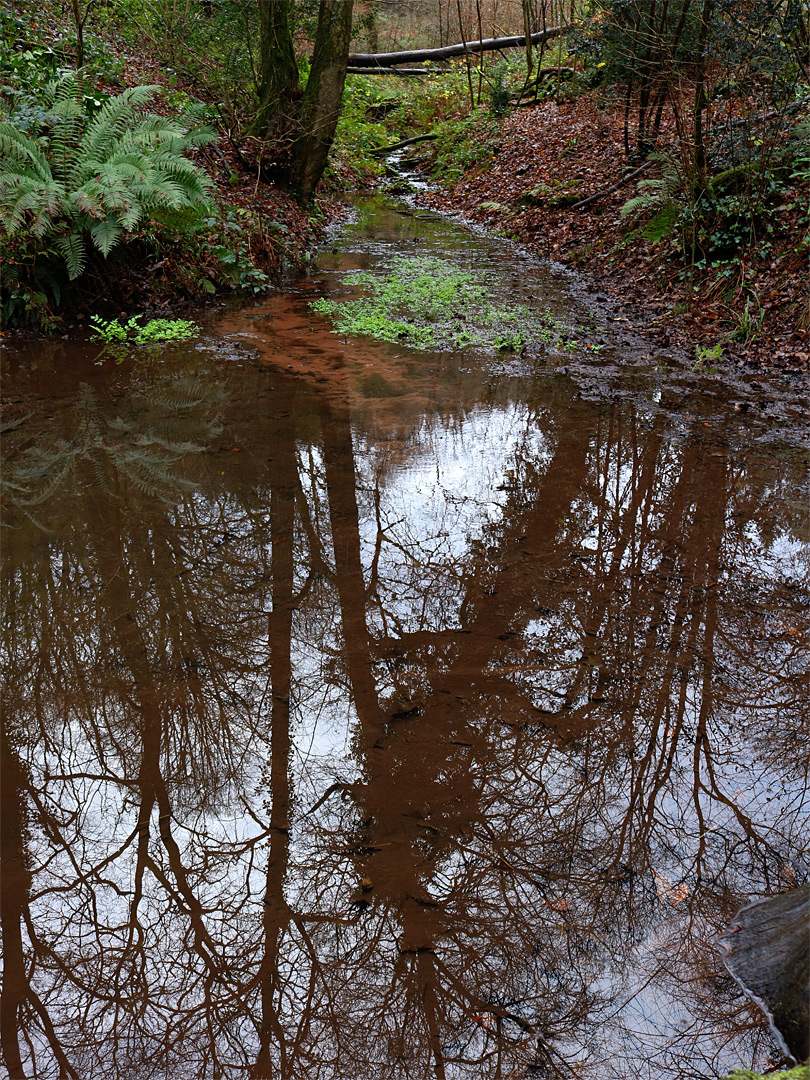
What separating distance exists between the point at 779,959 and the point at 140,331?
7.91 meters

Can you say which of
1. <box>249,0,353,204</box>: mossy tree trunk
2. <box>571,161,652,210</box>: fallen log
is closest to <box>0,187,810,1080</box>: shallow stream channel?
<box>571,161,652,210</box>: fallen log

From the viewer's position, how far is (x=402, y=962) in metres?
2.30

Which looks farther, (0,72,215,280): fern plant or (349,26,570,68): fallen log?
(349,26,570,68): fallen log

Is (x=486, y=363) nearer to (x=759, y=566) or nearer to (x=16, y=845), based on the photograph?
(x=759, y=566)

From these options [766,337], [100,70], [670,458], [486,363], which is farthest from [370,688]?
[100,70]

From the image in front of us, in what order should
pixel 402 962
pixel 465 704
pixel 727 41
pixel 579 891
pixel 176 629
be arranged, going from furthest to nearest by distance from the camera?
1. pixel 727 41
2. pixel 176 629
3. pixel 465 704
4. pixel 579 891
5. pixel 402 962

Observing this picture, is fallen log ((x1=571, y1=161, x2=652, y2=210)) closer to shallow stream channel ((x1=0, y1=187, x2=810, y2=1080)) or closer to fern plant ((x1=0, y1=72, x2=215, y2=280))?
fern plant ((x1=0, y1=72, x2=215, y2=280))

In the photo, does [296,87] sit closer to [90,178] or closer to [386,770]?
[90,178]

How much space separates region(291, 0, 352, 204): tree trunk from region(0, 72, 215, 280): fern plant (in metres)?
4.27

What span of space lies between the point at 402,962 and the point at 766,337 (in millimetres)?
7392

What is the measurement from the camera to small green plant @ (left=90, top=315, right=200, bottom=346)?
789 centimetres

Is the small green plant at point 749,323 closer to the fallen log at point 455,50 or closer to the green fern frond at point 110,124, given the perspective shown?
the green fern frond at point 110,124

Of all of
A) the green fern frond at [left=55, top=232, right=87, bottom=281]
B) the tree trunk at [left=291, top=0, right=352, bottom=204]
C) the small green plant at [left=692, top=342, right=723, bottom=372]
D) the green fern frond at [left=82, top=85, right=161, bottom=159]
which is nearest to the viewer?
the green fern frond at [left=55, top=232, right=87, bottom=281]

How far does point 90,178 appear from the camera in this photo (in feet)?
25.8
